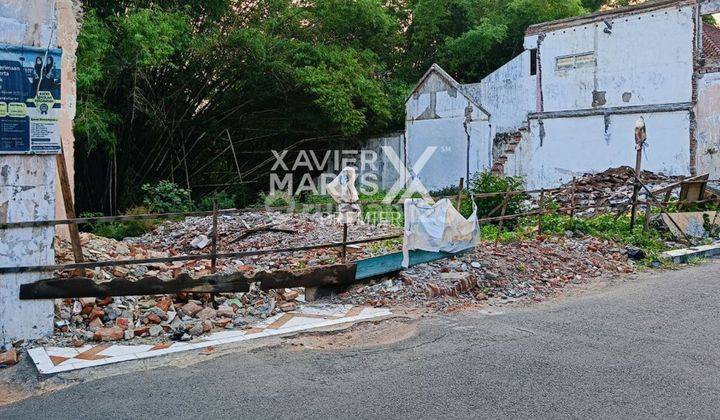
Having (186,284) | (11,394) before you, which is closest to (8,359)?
(11,394)

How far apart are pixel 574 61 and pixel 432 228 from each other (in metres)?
12.0

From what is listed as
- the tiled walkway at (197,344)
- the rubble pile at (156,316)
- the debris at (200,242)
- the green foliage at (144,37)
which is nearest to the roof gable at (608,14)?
the green foliage at (144,37)

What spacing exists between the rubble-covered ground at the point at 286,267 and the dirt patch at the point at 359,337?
27.8 inches

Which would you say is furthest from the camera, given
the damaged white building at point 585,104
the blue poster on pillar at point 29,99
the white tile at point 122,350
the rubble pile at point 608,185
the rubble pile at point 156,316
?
the damaged white building at point 585,104

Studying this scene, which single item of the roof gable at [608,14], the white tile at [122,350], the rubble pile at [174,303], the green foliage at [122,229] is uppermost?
the roof gable at [608,14]

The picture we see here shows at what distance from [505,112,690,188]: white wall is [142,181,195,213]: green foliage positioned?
9.63 meters

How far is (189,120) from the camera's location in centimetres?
1478

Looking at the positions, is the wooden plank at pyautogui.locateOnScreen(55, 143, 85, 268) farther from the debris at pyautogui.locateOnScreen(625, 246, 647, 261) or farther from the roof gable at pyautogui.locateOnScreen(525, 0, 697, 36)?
the roof gable at pyautogui.locateOnScreen(525, 0, 697, 36)

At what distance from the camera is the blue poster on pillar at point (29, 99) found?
4.68 m

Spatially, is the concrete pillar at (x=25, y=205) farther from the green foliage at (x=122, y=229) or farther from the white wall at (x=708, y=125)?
the white wall at (x=708, y=125)

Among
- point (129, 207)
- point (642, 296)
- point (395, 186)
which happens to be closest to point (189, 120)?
point (129, 207)

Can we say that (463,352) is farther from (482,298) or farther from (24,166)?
(24,166)

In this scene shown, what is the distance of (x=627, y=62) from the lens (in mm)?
15742

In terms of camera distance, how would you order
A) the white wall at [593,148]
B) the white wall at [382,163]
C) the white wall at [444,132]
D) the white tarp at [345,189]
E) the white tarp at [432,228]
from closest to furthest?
1. the white tarp at [432,228]
2. the white tarp at [345,189]
3. the white wall at [593,148]
4. the white wall at [444,132]
5. the white wall at [382,163]
